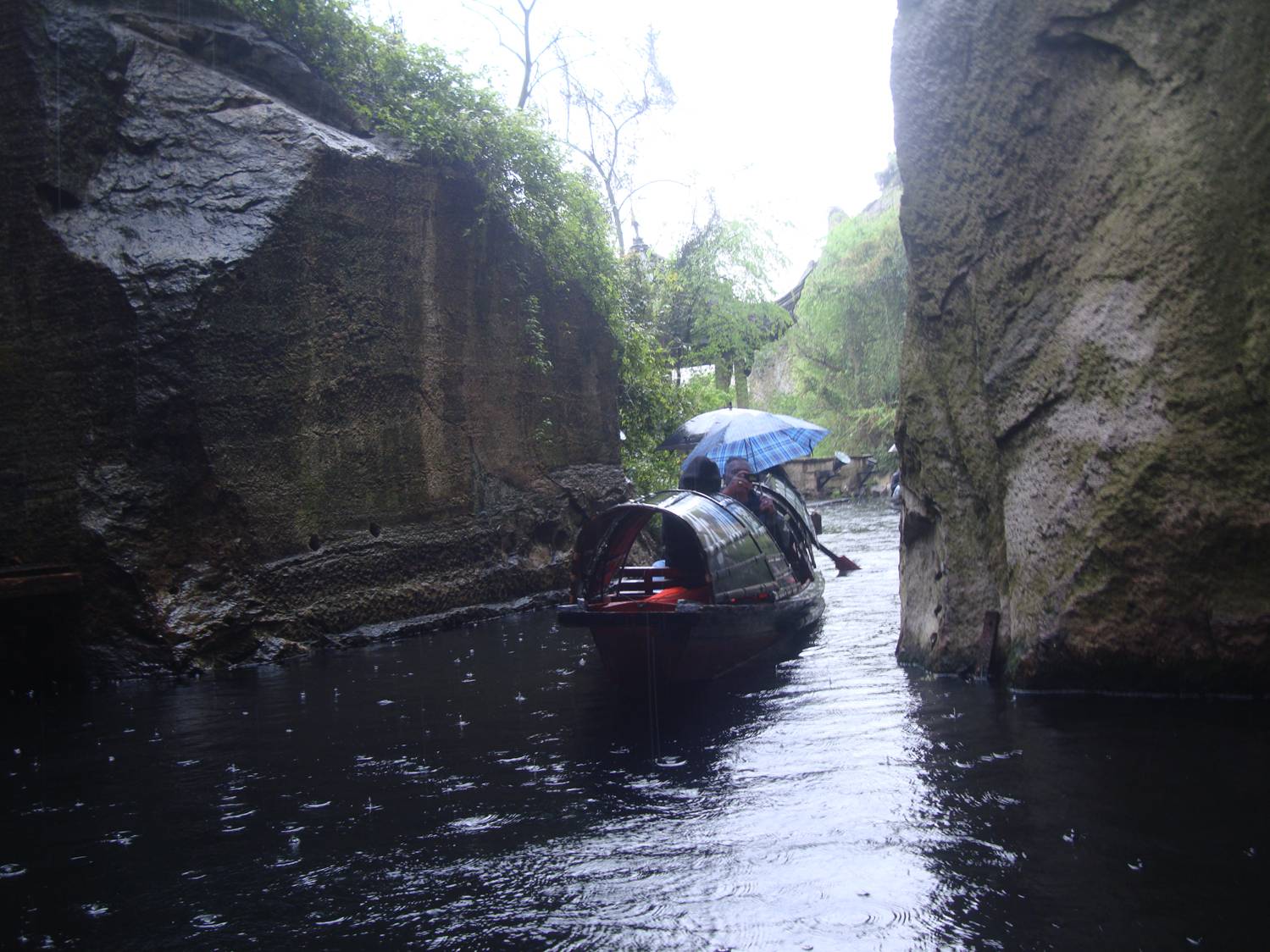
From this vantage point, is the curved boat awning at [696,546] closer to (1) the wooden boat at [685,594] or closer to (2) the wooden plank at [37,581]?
(1) the wooden boat at [685,594]

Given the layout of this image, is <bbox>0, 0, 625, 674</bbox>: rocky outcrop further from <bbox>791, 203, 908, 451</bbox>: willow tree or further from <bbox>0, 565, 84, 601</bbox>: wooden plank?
<bbox>791, 203, 908, 451</bbox>: willow tree

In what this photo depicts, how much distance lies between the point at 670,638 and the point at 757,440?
4.63 meters

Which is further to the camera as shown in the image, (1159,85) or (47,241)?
(47,241)

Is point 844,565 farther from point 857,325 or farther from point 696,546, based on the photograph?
point 857,325

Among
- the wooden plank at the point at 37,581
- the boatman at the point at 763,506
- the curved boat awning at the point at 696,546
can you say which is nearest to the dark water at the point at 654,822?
the curved boat awning at the point at 696,546

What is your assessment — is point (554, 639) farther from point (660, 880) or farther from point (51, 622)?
point (660, 880)

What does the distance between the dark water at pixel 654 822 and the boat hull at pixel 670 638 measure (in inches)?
11.3

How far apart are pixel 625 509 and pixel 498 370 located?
5290 mm

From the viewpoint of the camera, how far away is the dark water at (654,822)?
10.3 feet

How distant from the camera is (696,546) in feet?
24.9

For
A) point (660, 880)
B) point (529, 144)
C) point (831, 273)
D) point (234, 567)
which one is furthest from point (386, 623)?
point (831, 273)

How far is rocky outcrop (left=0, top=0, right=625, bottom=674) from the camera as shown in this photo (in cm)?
828

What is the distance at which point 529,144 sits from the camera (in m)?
12.0

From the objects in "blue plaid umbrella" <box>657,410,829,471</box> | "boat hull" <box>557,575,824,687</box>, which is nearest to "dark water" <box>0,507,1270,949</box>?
"boat hull" <box>557,575,824,687</box>
